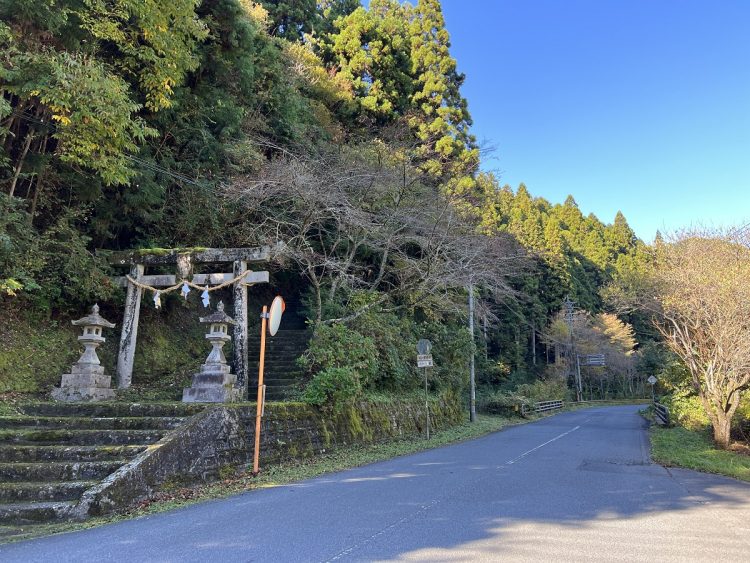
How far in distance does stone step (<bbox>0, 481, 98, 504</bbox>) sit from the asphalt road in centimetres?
108

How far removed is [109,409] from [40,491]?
224cm

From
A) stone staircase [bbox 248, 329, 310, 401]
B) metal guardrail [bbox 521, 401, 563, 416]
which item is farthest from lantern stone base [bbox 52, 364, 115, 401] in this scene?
metal guardrail [bbox 521, 401, 563, 416]

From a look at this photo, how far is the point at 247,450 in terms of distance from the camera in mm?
8305

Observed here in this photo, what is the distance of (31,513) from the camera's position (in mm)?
5586

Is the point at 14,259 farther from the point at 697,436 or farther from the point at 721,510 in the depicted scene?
the point at 697,436

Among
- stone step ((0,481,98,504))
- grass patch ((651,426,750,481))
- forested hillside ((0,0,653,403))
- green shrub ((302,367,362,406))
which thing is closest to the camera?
stone step ((0,481,98,504))

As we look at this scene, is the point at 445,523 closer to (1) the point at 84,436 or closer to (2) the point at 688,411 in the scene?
(1) the point at 84,436

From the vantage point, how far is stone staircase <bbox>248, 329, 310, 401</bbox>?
12.7m

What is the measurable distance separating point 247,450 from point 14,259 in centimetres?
554

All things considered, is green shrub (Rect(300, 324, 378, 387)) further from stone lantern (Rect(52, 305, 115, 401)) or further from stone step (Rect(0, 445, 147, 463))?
stone step (Rect(0, 445, 147, 463))

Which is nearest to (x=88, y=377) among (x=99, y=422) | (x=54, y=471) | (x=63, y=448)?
(x=99, y=422)

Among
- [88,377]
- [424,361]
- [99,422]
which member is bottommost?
[99,422]

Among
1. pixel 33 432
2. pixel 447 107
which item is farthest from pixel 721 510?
pixel 447 107

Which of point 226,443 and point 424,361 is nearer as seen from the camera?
point 226,443
